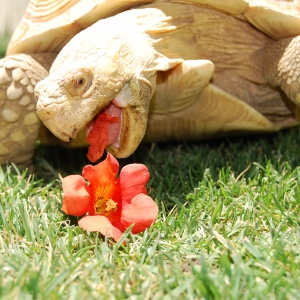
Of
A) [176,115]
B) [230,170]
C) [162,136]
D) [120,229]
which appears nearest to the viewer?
[120,229]

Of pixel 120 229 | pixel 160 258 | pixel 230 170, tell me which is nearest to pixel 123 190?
pixel 120 229

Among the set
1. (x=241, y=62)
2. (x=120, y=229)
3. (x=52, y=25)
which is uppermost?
(x=52, y=25)

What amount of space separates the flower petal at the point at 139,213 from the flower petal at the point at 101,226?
6cm

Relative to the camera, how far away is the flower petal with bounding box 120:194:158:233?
1821 mm

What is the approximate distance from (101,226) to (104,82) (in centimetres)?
60

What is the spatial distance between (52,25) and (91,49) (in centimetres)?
65

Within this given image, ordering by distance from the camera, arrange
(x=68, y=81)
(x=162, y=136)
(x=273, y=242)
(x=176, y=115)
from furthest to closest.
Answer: (x=162, y=136) → (x=176, y=115) → (x=68, y=81) → (x=273, y=242)

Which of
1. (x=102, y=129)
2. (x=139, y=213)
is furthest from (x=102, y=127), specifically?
(x=139, y=213)

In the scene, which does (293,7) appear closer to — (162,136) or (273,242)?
(162,136)

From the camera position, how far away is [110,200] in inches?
75.9

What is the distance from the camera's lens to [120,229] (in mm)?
1849

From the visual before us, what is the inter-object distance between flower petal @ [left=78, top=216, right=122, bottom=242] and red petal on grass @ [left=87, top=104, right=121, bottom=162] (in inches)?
16.6

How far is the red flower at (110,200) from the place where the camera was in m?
1.82

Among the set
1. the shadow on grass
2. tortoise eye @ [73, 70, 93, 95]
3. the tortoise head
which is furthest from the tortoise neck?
tortoise eye @ [73, 70, 93, 95]
